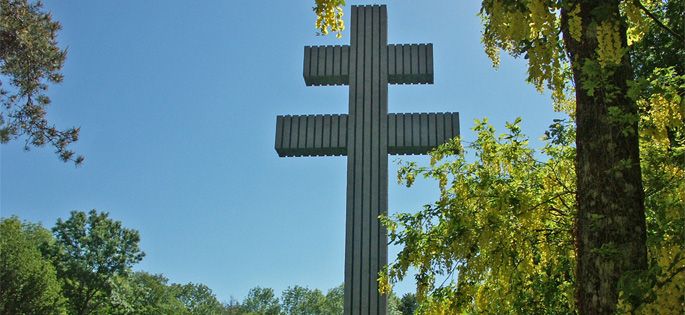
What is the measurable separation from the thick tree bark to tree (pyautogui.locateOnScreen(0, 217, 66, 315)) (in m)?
32.6

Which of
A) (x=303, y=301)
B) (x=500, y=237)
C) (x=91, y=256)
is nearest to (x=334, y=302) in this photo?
(x=303, y=301)

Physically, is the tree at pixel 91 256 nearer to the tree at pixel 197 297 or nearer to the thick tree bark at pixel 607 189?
the tree at pixel 197 297

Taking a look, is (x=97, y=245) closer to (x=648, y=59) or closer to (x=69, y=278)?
(x=69, y=278)

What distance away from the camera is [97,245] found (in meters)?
35.9

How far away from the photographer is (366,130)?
56.4 feet

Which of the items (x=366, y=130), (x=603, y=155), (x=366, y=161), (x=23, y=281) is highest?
(x=366, y=130)

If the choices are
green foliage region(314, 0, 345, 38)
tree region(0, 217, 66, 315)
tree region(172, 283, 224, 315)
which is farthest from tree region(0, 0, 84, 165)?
tree region(172, 283, 224, 315)

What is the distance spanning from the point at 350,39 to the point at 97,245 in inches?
948

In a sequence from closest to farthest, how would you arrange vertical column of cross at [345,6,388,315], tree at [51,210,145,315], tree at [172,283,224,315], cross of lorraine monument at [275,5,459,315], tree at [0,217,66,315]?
vertical column of cross at [345,6,388,315], cross of lorraine monument at [275,5,459,315], tree at [0,217,66,315], tree at [51,210,145,315], tree at [172,283,224,315]

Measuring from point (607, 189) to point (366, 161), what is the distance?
13529 millimetres

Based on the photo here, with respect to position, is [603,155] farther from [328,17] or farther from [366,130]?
[366,130]

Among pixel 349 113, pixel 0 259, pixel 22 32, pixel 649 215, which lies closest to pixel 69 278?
pixel 0 259

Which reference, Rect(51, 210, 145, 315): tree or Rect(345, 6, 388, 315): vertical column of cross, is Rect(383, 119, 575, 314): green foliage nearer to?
Rect(345, 6, 388, 315): vertical column of cross

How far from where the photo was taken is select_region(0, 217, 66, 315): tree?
101 ft
